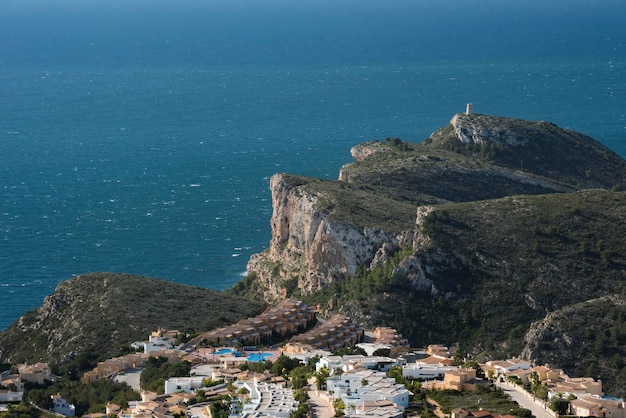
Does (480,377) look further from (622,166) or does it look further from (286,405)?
(622,166)

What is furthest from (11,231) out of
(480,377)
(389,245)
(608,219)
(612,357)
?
(480,377)

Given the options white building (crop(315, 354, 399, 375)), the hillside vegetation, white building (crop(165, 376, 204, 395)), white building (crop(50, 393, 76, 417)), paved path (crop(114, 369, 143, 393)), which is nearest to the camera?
white building (crop(315, 354, 399, 375))

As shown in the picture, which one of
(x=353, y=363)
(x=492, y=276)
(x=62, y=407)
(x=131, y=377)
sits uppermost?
(x=353, y=363)

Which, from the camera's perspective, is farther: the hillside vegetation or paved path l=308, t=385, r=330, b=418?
the hillside vegetation

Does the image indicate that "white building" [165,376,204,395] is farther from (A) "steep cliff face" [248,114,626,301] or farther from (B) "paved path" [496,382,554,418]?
(A) "steep cliff face" [248,114,626,301]

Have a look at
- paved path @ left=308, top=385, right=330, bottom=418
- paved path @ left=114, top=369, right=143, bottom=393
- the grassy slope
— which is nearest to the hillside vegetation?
the grassy slope

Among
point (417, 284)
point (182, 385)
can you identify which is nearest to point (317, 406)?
point (182, 385)

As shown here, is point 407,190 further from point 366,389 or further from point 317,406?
point 317,406
